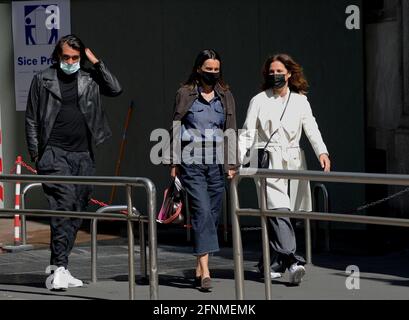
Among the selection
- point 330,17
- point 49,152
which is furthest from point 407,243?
point 49,152

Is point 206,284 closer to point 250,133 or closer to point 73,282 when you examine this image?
point 73,282

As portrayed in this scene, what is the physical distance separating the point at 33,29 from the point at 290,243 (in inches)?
284

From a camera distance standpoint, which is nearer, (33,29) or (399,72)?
(399,72)

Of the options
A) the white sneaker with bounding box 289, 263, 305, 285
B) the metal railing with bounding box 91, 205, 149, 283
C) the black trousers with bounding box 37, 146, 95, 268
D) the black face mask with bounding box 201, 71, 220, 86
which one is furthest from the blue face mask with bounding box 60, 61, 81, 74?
the white sneaker with bounding box 289, 263, 305, 285

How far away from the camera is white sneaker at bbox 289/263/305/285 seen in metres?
9.73

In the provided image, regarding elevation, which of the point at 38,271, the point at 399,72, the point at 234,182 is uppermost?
the point at 399,72

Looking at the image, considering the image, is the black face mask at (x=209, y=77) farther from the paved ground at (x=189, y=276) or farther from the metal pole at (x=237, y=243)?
the metal pole at (x=237, y=243)

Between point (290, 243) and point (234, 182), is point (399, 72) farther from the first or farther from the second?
point (234, 182)

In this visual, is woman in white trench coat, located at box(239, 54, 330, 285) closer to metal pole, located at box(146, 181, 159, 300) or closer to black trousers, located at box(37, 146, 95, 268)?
black trousers, located at box(37, 146, 95, 268)

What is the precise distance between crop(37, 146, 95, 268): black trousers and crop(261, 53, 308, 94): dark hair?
1.61 m

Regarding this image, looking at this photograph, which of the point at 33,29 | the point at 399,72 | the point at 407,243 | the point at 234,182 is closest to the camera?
the point at 234,182

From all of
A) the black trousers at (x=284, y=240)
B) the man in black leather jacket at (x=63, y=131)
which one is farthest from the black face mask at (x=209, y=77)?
the black trousers at (x=284, y=240)

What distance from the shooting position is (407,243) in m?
12.1

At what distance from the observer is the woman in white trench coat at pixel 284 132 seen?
984 cm
